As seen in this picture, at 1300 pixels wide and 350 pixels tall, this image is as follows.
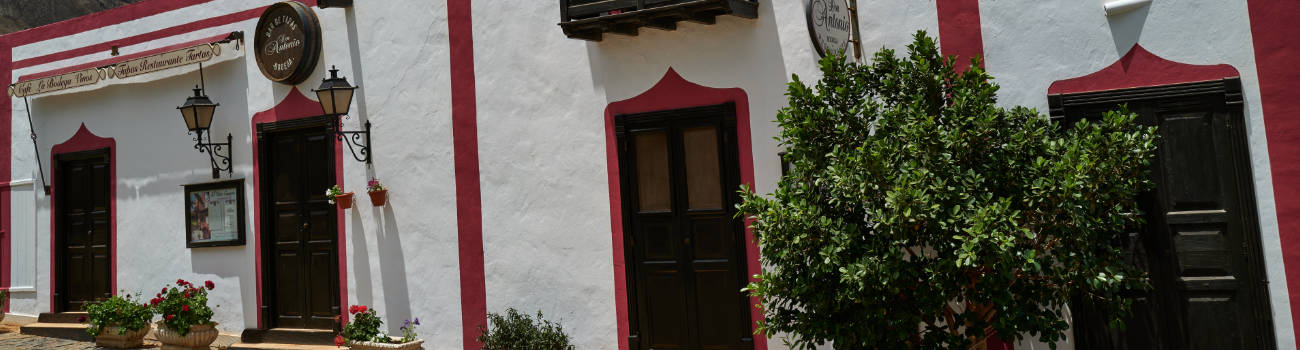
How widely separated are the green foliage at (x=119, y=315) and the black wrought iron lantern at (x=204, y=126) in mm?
1570

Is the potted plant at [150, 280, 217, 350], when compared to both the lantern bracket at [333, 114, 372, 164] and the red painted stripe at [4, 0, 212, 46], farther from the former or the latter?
the red painted stripe at [4, 0, 212, 46]

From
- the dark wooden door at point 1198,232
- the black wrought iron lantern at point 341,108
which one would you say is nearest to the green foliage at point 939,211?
the dark wooden door at point 1198,232

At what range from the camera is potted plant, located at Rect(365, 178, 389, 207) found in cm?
880

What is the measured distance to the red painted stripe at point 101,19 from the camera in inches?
407

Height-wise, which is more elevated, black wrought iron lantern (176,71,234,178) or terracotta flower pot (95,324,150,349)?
black wrought iron lantern (176,71,234,178)

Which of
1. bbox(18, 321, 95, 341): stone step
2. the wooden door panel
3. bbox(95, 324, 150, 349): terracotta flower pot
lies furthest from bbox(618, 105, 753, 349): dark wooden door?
bbox(18, 321, 95, 341): stone step

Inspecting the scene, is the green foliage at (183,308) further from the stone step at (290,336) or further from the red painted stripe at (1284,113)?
the red painted stripe at (1284,113)

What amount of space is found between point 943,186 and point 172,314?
7.75 metres

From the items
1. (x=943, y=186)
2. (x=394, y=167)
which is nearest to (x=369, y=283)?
(x=394, y=167)

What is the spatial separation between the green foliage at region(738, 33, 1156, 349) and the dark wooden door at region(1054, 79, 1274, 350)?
320 mm

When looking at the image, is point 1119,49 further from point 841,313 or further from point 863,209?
point 841,313

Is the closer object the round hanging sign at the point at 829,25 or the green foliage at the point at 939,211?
the green foliage at the point at 939,211

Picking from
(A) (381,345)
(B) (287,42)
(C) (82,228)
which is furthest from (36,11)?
(A) (381,345)

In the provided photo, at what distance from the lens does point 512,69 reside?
8203 millimetres
